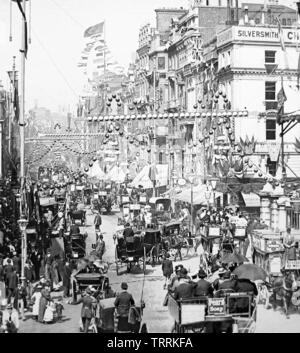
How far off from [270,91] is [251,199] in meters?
15.2

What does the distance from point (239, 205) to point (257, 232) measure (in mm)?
15508

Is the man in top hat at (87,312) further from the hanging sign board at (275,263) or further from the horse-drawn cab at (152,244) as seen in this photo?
the horse-drawn cab at (152,244)

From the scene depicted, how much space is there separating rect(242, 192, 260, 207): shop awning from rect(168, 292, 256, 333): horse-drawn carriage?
73.9 feet

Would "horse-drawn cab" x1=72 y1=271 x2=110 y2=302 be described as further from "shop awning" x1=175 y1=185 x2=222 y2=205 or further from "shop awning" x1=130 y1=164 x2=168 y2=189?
"shop awning" x1=130 y1=164 x2=168 y2=189

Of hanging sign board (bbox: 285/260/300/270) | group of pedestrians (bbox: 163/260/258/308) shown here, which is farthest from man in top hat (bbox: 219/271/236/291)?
hanging sign board (bbox: 285/260/300/270)

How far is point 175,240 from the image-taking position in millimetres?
29844

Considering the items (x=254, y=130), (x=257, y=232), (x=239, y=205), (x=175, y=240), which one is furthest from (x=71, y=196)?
(x=257, y=232)

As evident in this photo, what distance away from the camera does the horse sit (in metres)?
18.8

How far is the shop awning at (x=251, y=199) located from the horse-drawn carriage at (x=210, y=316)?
887 inches

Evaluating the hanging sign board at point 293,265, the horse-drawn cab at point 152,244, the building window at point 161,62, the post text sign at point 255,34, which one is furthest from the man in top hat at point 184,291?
the building window at point 161,62

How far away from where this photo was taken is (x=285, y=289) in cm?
1889

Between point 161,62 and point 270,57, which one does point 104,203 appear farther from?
point 161,62

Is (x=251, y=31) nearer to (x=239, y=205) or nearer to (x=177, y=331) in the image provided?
(x=239, y=205)

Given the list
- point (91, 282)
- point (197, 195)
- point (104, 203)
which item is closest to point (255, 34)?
point (104, 203)
